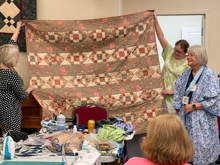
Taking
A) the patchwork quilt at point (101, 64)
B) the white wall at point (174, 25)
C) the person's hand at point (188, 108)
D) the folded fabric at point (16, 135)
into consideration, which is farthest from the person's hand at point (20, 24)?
the white wall at point (174, 25)

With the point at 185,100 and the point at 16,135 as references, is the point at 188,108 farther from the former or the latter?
the point at 16,135

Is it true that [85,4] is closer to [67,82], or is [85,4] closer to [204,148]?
[67,82]

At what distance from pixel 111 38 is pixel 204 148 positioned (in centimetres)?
173

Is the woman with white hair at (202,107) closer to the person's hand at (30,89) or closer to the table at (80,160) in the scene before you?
the table at (80,160)

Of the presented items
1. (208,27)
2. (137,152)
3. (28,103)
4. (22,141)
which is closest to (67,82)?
(28,103)

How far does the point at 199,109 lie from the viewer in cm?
306

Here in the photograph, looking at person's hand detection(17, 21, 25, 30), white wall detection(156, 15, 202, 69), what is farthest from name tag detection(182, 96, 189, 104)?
white wall detection(156, 15, 202, 69)

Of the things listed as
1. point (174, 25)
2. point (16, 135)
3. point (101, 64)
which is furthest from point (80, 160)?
point (174, 25)

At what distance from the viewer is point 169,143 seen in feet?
4.39

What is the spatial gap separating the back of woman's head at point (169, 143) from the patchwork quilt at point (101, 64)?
8.05 ft

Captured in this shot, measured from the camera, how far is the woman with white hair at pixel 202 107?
3.01 m

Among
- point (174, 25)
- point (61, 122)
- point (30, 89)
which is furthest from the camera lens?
point (174, 25)

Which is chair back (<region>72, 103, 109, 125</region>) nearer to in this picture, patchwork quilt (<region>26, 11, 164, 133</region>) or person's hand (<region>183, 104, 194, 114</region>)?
patchwork quilt (<region>26, 11, 164, 133</region>)

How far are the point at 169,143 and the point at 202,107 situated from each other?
1.81 meters
